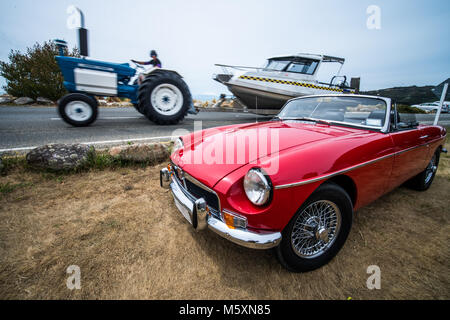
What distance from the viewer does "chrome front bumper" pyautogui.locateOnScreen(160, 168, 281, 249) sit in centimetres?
119

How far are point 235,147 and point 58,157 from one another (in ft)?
7.38

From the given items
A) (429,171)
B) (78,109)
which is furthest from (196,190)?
(78,109)

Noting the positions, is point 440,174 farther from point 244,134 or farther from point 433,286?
point 244,134

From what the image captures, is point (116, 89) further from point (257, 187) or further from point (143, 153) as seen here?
point (257, 187)

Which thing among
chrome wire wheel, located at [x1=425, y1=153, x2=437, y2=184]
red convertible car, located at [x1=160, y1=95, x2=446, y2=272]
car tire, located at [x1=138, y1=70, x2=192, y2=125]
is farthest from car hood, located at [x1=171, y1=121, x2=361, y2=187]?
car tire, located at [x1=138, y1=70, x2=192, y2=125]

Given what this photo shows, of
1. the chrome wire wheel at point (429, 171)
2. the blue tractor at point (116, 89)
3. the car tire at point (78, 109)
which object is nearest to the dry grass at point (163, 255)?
the chrome wire wheel at point (429, 171)

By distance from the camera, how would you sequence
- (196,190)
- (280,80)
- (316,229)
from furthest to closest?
(280,80)
(196,190)
(316,229)

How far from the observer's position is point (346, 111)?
88.3 inches

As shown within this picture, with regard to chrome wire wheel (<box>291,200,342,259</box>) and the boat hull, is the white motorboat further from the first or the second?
chrome wire wheel (<box>291,200,342,259</box>)

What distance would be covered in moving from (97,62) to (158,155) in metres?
3.88

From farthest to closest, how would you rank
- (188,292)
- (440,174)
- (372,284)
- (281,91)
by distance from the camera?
(281,91) < (440,174) < (372,284) < (188,292)

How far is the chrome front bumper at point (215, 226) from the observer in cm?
119

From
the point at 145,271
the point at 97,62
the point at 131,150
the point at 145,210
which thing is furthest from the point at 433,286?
the point at 97,62
